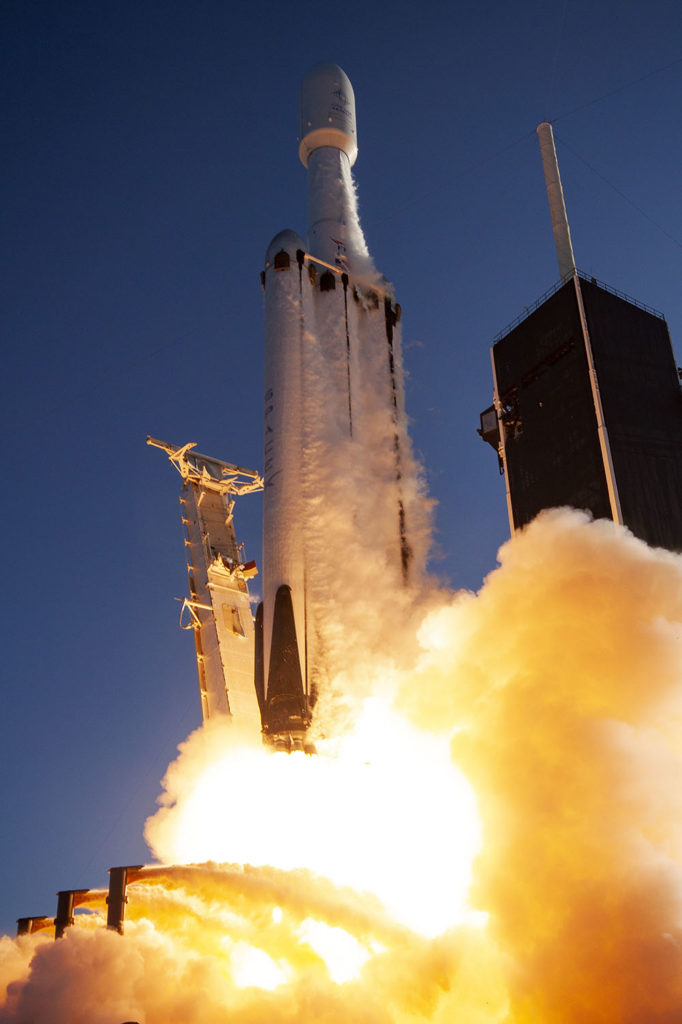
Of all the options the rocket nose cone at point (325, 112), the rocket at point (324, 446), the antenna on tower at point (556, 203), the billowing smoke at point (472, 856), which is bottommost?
the billowing smoke at point (472, 856)

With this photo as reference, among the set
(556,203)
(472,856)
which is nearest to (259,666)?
(472,856)

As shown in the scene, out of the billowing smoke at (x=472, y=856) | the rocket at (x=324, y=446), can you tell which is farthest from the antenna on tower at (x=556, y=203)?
the billowing smoke at (x=472, y=856)

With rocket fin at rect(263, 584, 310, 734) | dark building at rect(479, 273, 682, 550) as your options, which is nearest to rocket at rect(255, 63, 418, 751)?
rocket fin at rect(263, 584, 310, 734)

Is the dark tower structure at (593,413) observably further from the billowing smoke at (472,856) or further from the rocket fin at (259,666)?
the rocket fin at (259,666)

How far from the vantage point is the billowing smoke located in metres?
9.73

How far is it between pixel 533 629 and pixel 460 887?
3592 millimetres

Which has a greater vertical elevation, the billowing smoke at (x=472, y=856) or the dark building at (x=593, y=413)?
→ the dark building at (x=593, y=413)

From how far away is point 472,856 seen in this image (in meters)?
11.9

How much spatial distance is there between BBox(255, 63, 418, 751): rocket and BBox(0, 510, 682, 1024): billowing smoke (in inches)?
61.1

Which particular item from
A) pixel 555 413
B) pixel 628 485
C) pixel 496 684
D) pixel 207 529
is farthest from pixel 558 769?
pixel 207 529

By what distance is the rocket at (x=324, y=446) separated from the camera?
15.0m

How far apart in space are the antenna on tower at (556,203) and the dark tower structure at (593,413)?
337 cm

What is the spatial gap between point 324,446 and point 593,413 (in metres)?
7.52

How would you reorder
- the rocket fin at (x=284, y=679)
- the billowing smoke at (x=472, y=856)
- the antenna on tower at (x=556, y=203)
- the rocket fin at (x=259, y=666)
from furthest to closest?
1. the antenna on tower at (x=556, y=203)
2. the rocket fin at (x=259, y=666)
3. the rocket fin at (x=284, y=679)
4. the billowing smoke at (x=472, y=856)
